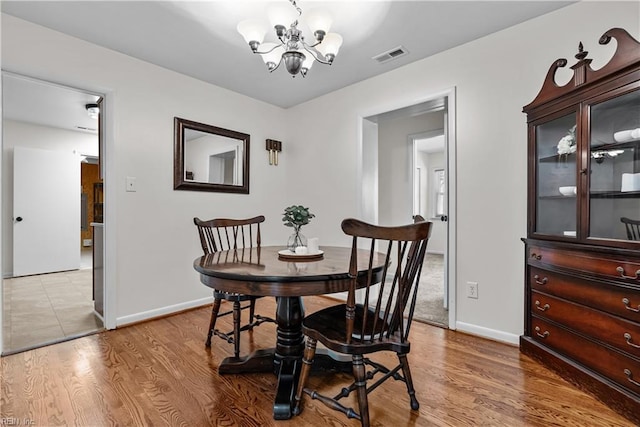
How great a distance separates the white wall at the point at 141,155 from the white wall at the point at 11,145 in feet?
10.5

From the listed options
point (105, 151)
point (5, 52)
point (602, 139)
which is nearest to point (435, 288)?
point (602, 139)

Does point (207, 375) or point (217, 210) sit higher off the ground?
point (217, 210)

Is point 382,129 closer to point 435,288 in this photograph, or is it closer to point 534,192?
point 435,288

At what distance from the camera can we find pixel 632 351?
142 cm

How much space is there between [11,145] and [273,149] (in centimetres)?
409

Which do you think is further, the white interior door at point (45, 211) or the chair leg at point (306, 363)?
the white interior door at point (45, 211)

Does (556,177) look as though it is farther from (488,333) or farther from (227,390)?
(227,390)

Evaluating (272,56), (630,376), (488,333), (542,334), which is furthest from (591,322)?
(272,56)

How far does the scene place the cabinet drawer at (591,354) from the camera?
1.43 meters

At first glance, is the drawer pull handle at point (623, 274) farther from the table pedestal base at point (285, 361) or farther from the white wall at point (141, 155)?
the white wall at point (141, 155)

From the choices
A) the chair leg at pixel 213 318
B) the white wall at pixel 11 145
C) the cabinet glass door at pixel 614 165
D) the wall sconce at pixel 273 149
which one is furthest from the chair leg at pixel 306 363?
the white wall at pixel 11 145

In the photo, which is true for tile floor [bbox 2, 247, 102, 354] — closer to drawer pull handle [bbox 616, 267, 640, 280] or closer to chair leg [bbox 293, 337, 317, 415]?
chair leg [bbox 293, 337, 317, 415]

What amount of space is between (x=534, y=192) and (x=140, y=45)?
3139 mm

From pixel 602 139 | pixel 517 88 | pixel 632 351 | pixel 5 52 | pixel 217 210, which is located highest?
pixel 5 52
